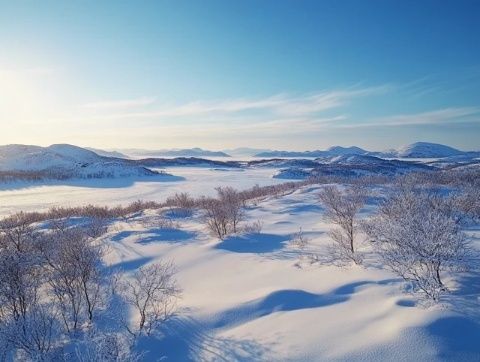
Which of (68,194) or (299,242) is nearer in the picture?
(299,242)

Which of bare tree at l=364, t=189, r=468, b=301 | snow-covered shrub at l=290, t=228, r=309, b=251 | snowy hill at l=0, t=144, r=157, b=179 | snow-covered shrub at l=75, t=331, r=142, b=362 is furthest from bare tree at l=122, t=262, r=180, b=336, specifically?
snowy hill at l=0, t=144, r=157, b=179

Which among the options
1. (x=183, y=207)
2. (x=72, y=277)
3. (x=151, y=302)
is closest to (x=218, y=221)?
(x=151, y=302)

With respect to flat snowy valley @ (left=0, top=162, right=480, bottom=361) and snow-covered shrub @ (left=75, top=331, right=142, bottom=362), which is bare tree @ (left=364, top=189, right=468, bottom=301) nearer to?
flat snowy valley @ (left=0, top=162, right=480, bottom=361)

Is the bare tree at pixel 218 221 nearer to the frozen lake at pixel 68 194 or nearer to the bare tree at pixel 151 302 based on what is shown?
the bare tree at pixel 151 302

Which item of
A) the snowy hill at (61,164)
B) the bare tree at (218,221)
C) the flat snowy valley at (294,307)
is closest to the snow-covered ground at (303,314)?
the flat snowy valley at (294,307)

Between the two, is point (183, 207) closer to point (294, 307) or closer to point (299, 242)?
point (299, 242)
